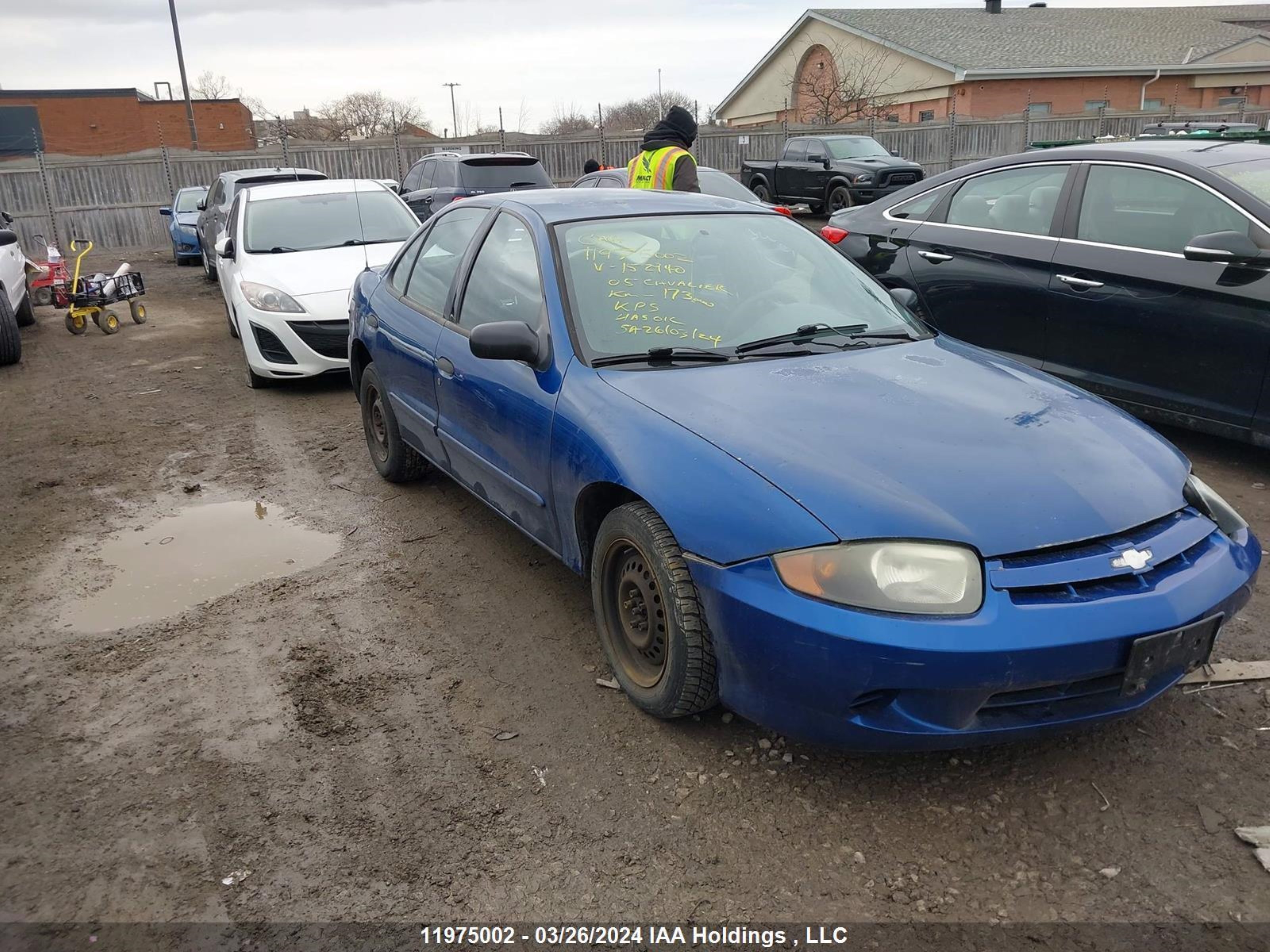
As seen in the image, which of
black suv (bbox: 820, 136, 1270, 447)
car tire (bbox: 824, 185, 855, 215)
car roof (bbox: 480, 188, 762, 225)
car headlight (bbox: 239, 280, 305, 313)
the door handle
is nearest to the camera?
car roof (bbox: 480, 188, 762, 225)

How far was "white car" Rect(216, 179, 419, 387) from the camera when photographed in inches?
304

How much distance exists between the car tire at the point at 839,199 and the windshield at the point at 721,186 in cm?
720

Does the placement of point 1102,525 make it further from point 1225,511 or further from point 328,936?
point 328,936

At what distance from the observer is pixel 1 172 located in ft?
68.2

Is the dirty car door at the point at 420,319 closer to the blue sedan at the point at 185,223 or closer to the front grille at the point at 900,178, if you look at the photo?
the blue sedan at the point at 185,223

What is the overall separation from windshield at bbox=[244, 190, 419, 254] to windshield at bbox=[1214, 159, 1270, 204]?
6354 millimetres

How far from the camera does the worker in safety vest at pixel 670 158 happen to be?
7355mm

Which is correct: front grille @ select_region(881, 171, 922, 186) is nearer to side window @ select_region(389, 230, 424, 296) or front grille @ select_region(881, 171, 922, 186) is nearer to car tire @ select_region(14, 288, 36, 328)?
car tire @ select_region(14, 288, 36, 328)

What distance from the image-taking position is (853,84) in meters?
36.6

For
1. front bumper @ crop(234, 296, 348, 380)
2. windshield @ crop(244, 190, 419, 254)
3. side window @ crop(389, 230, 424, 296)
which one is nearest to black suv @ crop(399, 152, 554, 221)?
windshield @ crop(244, 190, 419, 254)

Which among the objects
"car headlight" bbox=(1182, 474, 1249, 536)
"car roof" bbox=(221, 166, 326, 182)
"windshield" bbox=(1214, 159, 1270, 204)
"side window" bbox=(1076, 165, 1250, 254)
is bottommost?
"car headlight" bbox=(1182, 474, 1249, 536)

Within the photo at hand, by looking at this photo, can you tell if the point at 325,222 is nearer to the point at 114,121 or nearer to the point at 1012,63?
the point at 1012,63

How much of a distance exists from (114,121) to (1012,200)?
52.0 m

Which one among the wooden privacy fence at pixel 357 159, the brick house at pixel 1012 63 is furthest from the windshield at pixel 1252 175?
the brick house at pixel 1012 63
